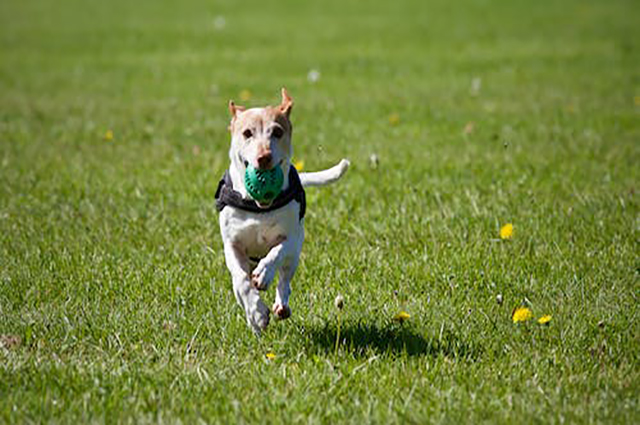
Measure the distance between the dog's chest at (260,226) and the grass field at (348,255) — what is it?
451mm

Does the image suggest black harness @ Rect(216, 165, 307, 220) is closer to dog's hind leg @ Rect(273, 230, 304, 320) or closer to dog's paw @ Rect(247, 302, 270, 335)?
dog's hind leg @ Rect(273, 230, 304, 320)

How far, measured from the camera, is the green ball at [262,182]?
Result: 367 cm

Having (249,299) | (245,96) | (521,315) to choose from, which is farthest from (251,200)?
(245,96)

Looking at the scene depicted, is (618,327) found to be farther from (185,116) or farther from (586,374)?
(185,116)

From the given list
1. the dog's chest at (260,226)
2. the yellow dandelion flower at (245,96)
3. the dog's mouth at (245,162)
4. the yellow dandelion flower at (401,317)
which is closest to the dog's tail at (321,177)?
the dog's chest at (260,226)

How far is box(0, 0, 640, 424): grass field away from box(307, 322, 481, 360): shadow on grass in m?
0.01

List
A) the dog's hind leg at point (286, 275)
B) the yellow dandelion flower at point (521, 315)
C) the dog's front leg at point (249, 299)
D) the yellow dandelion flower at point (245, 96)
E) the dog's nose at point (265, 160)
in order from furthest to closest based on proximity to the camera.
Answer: the yellow dandelion flower at point (245, 96) < the yellow dandelion flower at point (521, 315) < the dog's hind leg at point (286, 275) < the dog's front leg at point (249, 299) < the dog's nose at point (265, 160)

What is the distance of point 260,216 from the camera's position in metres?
3.89

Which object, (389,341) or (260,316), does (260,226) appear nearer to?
(260,316)

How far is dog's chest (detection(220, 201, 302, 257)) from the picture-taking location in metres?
3.90

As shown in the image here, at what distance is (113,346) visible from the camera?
13.1 feet

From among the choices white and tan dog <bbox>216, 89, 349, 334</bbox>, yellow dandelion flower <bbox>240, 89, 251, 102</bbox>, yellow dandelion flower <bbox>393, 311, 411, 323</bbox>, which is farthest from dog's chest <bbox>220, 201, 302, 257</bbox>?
yellow dandelion flower <bbox>240, 89, 251, 102</bbox>

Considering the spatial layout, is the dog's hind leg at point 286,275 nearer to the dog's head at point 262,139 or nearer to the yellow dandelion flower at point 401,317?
the dog's head at point 262,139

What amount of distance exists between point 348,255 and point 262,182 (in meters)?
1.70
